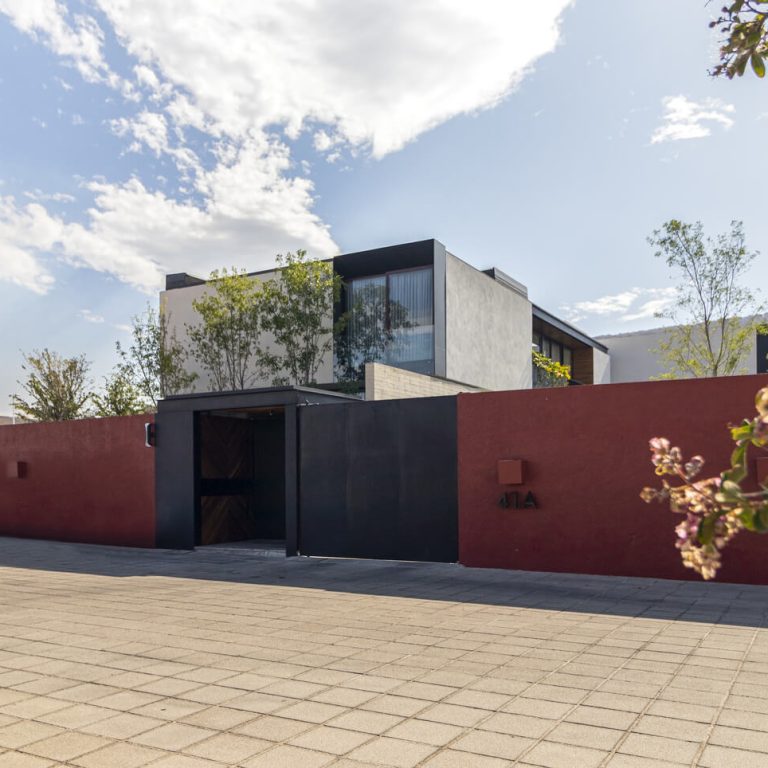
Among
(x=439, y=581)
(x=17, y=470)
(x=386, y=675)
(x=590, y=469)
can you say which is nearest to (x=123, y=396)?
(x=17, y=470)

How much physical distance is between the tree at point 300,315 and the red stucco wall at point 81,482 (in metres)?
7.49

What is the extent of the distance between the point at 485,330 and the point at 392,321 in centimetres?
350

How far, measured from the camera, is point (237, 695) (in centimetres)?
485

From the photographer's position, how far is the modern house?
2036 cm

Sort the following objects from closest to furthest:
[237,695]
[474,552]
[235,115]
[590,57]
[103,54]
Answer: [237,695] < [590,57] < [474,552] < [103,54] < [235,115]

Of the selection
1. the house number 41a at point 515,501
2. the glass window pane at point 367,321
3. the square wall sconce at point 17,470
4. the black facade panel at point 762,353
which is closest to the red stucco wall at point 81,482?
the square wall sconce at point 17,470

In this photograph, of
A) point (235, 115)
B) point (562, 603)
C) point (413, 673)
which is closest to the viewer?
point (413, 673)

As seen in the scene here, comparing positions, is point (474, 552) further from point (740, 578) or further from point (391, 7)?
point (391, 7)

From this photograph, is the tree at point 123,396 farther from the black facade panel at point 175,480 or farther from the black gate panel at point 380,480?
the black gate panel at point 380,480

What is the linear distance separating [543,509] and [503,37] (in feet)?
20.1

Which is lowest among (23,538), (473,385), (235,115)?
(23,538)

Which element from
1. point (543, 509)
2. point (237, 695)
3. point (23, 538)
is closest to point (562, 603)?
point (543, 509)

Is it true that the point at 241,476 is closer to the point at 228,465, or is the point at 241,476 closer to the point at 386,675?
the point at 228,465

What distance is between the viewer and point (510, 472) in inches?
413
